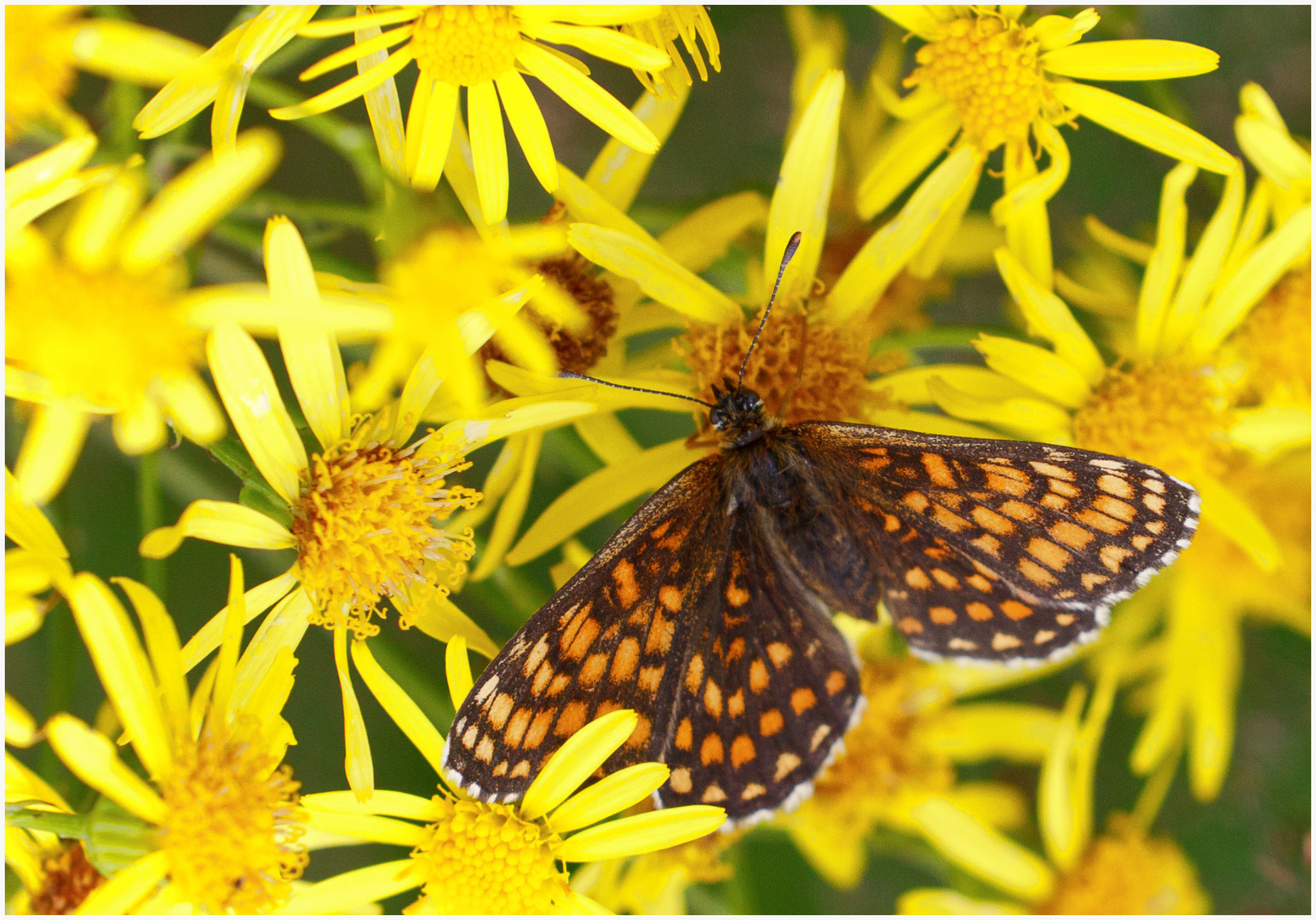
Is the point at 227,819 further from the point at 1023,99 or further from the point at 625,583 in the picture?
the point at 1023,99

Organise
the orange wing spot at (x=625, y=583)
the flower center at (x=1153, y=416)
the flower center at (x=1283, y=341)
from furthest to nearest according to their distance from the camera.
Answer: the flower center at (x=1283, y=341) < the flower center at (x=1153, y=416) < the orange wing spot at (x=625, y=583)

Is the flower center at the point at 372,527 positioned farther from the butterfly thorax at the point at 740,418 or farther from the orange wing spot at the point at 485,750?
the butterfly thorax at the point at 740,418

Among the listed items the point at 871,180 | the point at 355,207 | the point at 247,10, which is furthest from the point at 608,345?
the point at 247,10

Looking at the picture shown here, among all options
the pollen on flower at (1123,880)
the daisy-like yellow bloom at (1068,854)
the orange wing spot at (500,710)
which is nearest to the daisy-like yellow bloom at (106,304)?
the orange wing spot at (500,710)

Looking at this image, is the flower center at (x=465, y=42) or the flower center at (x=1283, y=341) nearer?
the flower center at (x=465, y=42)

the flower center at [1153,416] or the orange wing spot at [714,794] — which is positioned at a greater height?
the flower center at [1153,416]

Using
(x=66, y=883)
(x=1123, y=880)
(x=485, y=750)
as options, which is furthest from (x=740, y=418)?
(x=1123, y=880)

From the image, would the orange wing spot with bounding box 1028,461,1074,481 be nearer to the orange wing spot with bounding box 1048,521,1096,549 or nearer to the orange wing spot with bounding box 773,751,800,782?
the orange wing spot with bounding box 1048,521,1096,549
